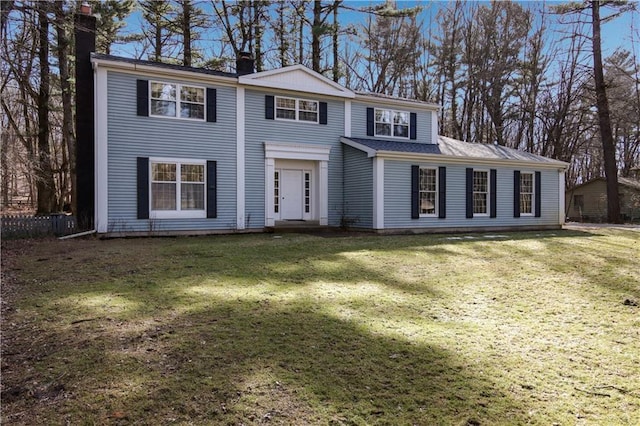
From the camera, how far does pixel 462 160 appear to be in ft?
47.2

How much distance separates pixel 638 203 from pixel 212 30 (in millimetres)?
25261

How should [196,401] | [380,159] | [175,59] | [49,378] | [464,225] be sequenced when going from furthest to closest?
[175,59]
[464,225]
[380,159]
[49,378]
[196,401]

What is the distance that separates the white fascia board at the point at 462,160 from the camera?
13.1 m

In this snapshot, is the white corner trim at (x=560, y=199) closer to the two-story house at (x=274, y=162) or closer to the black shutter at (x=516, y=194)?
the two-story house at (x=274, y=162)

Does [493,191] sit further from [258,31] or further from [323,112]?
[258,31]

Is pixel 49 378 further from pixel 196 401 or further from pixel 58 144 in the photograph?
pixel 58 144

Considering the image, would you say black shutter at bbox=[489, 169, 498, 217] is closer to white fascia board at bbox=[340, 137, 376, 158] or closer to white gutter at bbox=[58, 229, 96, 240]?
white fascia board at bbox=[340, 137, 376, 158]

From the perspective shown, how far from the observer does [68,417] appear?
2.44m

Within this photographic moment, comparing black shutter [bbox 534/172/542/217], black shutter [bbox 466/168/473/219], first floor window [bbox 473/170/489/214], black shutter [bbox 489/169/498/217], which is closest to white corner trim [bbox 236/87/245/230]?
black shutter [bbox 466/168/473/219]

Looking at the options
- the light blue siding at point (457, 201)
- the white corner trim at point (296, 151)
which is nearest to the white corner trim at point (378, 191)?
the light blue siding at point (457, 201)

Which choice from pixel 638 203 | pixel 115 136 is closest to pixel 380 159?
pixel 115 136

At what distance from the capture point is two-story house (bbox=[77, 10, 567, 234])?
11.6m

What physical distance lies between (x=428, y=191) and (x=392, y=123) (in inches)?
132

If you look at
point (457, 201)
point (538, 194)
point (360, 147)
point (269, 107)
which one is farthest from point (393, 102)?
point (538, 194)
